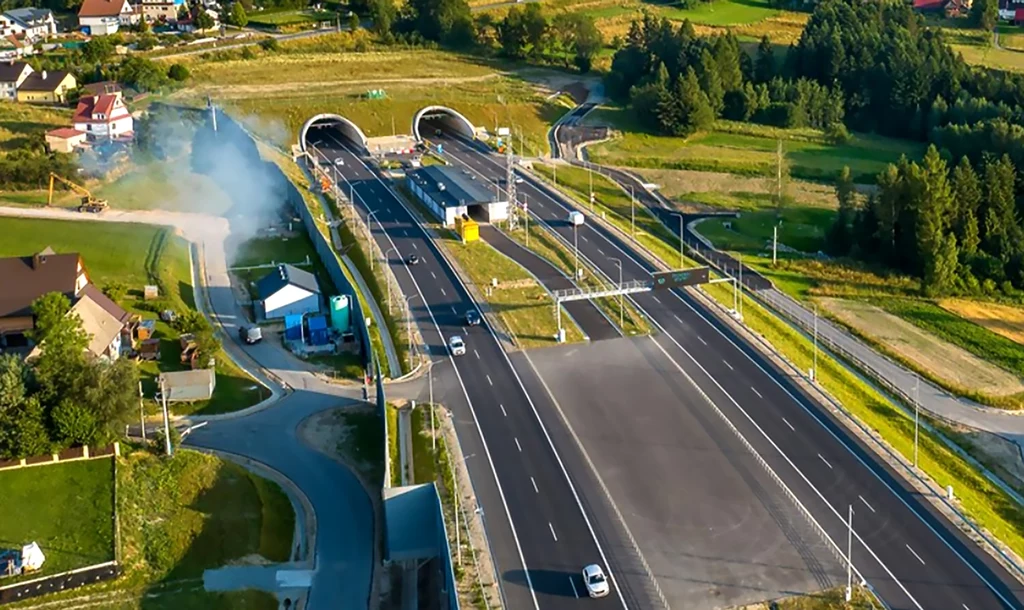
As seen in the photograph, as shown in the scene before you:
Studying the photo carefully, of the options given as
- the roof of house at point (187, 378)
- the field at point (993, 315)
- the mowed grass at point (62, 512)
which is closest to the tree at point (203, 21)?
the roof of house at point (187, 378)

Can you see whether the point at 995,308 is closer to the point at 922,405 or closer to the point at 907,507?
the point at 922,405

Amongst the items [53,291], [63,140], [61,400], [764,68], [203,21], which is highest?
[203,21]

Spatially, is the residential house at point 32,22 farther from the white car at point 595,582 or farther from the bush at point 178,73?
the white car at point 595,582

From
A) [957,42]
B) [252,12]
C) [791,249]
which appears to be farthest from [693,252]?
[252,12]

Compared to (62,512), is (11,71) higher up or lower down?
higher up

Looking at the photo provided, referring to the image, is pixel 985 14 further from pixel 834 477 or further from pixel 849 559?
pixel 849 559

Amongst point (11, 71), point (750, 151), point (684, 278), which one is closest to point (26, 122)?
point (11, 71)

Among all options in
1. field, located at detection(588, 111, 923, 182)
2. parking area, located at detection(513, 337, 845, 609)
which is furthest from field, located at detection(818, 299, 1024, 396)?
field, located at detection(588, 111, 923, 182)
